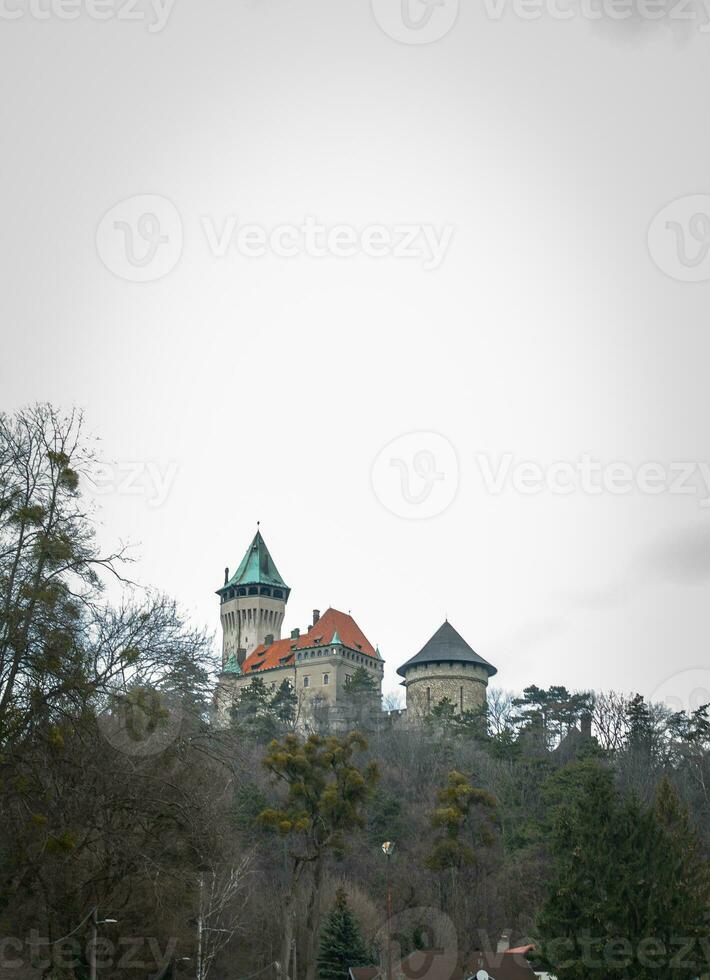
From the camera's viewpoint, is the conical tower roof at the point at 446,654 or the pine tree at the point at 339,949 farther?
the conical tower roof at the point at 446,654

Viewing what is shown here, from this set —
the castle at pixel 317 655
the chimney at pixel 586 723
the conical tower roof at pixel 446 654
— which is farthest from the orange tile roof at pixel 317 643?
the chimney at pixel 586 723

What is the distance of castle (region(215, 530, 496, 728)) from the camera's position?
4281 inches

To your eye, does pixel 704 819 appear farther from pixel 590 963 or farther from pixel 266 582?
pixel 266 582

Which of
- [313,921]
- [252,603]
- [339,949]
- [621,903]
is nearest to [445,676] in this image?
[252,603]

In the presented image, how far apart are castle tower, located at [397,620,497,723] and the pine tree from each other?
61.3 m

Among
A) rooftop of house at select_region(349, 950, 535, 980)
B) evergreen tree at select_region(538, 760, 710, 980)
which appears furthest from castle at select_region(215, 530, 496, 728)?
evergreen tree at select_region(538, 760, 710, 980)

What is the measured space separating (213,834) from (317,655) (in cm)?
10286

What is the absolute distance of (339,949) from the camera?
44500 mm

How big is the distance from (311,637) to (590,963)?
3773 inches

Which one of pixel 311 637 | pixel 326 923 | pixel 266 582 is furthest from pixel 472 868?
pixel 266 582

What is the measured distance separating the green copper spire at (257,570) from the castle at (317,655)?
0.12 metres

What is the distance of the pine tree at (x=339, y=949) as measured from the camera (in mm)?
44344

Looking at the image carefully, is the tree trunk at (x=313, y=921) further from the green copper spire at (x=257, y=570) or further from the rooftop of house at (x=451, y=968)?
the green copper spire at (x=257, y=570)

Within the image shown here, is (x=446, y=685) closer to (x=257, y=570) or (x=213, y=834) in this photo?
(x=257, y=570)
